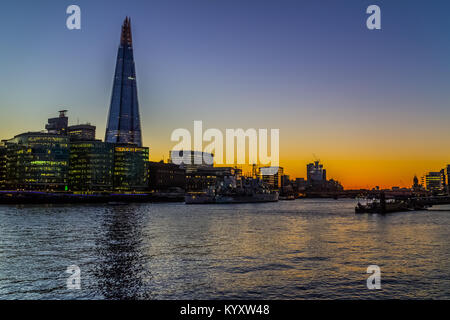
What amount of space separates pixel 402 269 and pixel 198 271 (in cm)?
1478

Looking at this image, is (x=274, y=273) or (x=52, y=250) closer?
(x=274, y=273)

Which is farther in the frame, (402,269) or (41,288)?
(402,269)

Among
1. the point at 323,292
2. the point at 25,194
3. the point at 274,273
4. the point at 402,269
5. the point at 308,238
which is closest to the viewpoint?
the point at 323,292

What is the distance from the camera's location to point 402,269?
26594 millimetres
